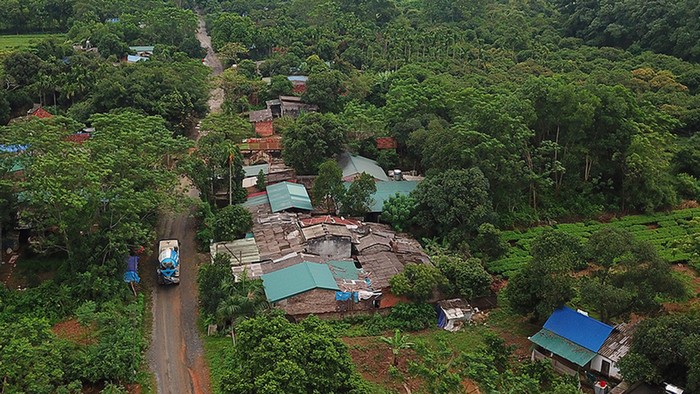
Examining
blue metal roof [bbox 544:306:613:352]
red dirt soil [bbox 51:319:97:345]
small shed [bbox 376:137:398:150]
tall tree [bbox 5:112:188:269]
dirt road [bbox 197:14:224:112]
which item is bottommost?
dirt road [bbox 197:14:224:112]

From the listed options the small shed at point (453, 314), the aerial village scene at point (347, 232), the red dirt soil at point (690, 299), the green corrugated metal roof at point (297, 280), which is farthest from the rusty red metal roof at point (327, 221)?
the red dirt soil at point (690, 299)

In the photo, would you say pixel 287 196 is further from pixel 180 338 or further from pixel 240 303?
pixel 240 303

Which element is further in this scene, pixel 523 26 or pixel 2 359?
pixel 523 26

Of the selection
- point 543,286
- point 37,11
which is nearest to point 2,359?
point 543,286

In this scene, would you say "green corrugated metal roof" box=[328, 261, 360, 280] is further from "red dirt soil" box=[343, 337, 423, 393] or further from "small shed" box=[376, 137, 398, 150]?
"small shed" box=[376, 137, 398, 150]

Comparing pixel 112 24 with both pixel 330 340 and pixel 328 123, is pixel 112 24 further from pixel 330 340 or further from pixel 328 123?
pixel 330 340

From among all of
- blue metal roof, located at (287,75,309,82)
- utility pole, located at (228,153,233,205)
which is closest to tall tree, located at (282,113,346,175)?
utility pole, located at (228,153,233,205)

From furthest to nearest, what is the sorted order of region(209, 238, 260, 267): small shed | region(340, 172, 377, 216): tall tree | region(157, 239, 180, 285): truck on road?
region(340, 172, 377, 216): tall tree, region(209, 238, 260, 267): small shed, region(157, 239, 180, 285): truck on road
